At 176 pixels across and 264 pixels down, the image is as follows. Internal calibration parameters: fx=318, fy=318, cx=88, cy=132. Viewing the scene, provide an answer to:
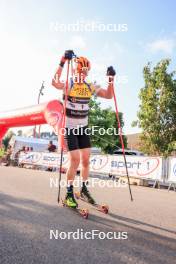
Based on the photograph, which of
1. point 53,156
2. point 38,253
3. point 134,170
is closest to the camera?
point 38,253

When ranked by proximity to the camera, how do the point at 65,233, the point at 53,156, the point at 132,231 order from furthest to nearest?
the point at 53,156 → the point at 132,231 → the point at 65,233

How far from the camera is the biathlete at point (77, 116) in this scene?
5258 millimetres

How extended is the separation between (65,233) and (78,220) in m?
0.73

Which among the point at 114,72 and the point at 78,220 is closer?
the point at 78,220

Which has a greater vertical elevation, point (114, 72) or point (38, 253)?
point (114, 72)

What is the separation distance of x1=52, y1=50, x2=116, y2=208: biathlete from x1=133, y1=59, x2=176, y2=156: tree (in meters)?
18.3

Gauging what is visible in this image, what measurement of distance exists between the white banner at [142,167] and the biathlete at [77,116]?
25.5ft

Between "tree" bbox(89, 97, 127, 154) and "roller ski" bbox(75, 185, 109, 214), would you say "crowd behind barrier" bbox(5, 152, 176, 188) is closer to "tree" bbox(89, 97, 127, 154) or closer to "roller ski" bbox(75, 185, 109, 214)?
"roller ski" bbox(75, 185, 109, 214)

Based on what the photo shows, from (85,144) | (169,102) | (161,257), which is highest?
(169,102)

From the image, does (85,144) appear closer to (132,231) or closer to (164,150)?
(132,231)

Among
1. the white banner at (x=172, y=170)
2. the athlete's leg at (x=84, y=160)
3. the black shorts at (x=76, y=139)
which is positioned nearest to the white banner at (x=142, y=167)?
the white banner at (x=172, y=170)

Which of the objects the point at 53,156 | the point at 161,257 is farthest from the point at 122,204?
the point at 53,156

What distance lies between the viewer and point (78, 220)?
4.05 m

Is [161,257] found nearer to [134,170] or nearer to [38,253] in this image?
[38,253]
